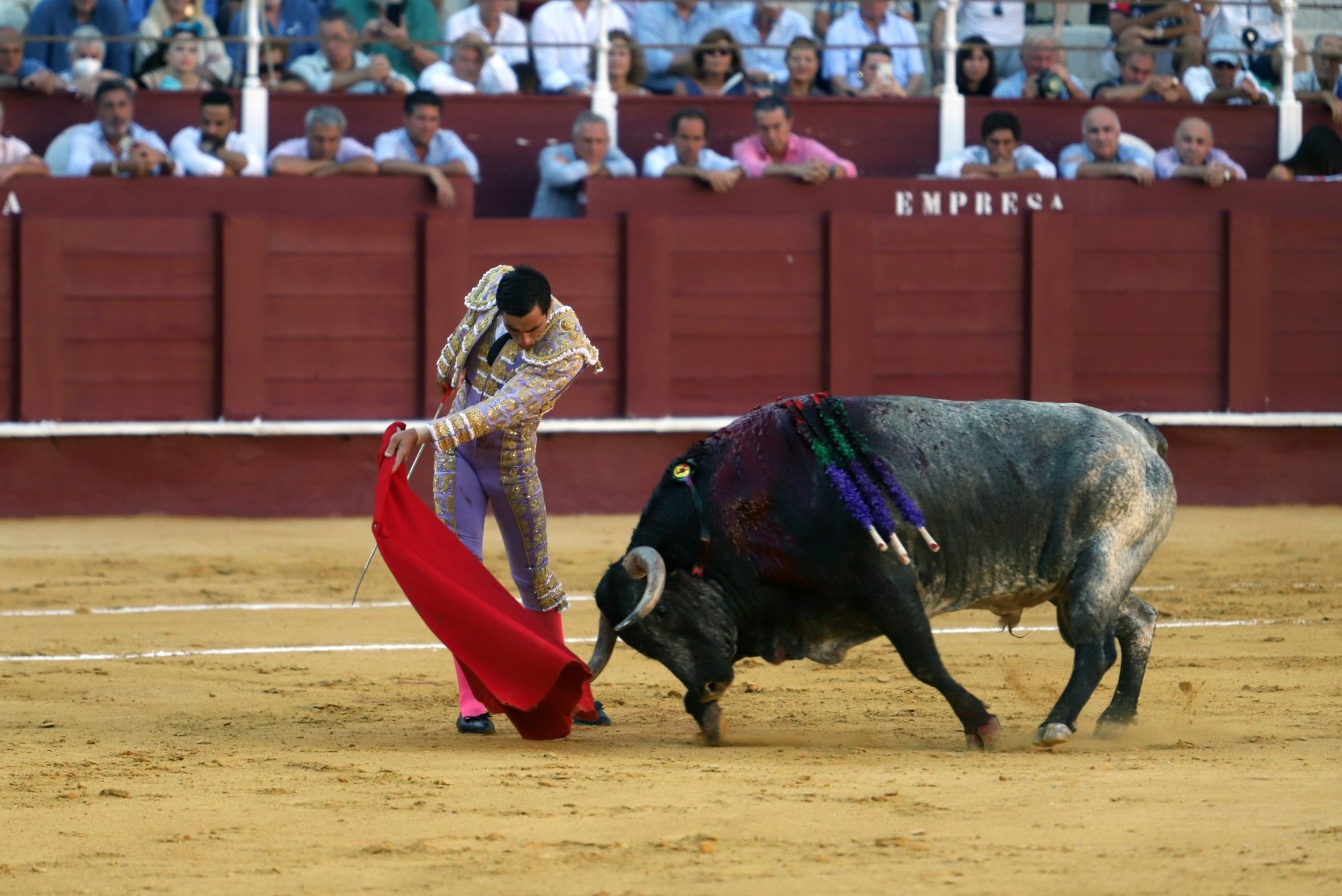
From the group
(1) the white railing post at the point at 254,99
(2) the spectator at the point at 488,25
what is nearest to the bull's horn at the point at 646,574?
(1) the white railing post at the point at 254,99

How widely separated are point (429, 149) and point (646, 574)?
4992 millimetres

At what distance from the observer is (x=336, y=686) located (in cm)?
524

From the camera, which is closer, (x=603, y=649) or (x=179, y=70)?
(x=603, y=649)

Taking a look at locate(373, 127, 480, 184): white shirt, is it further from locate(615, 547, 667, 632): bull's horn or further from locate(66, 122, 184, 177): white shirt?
locate(615, 547, 667, 632): bull's horn

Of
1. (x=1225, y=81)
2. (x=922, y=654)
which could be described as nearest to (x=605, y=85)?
(x=1225, y=81)

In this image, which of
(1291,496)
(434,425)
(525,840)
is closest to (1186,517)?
(1291,496)

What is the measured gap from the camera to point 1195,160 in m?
9.37

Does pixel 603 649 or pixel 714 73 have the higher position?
pixel 714 73

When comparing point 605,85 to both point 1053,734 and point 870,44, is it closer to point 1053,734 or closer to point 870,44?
point 870,44

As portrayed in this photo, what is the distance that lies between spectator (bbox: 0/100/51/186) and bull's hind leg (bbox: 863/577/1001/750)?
18.5 ft

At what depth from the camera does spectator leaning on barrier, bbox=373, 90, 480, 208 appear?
8656mm

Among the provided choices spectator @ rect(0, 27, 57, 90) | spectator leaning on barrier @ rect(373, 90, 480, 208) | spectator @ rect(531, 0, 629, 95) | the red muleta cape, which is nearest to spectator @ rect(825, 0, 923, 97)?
spectator @ rect(531, 0, 629, 95)

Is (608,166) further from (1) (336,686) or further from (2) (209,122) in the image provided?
(1) (336,686)

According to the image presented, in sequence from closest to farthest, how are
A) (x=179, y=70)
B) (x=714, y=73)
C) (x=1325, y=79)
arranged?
(x=179, y=70) → (x=714, y=73) → (x=1325, y=79)
